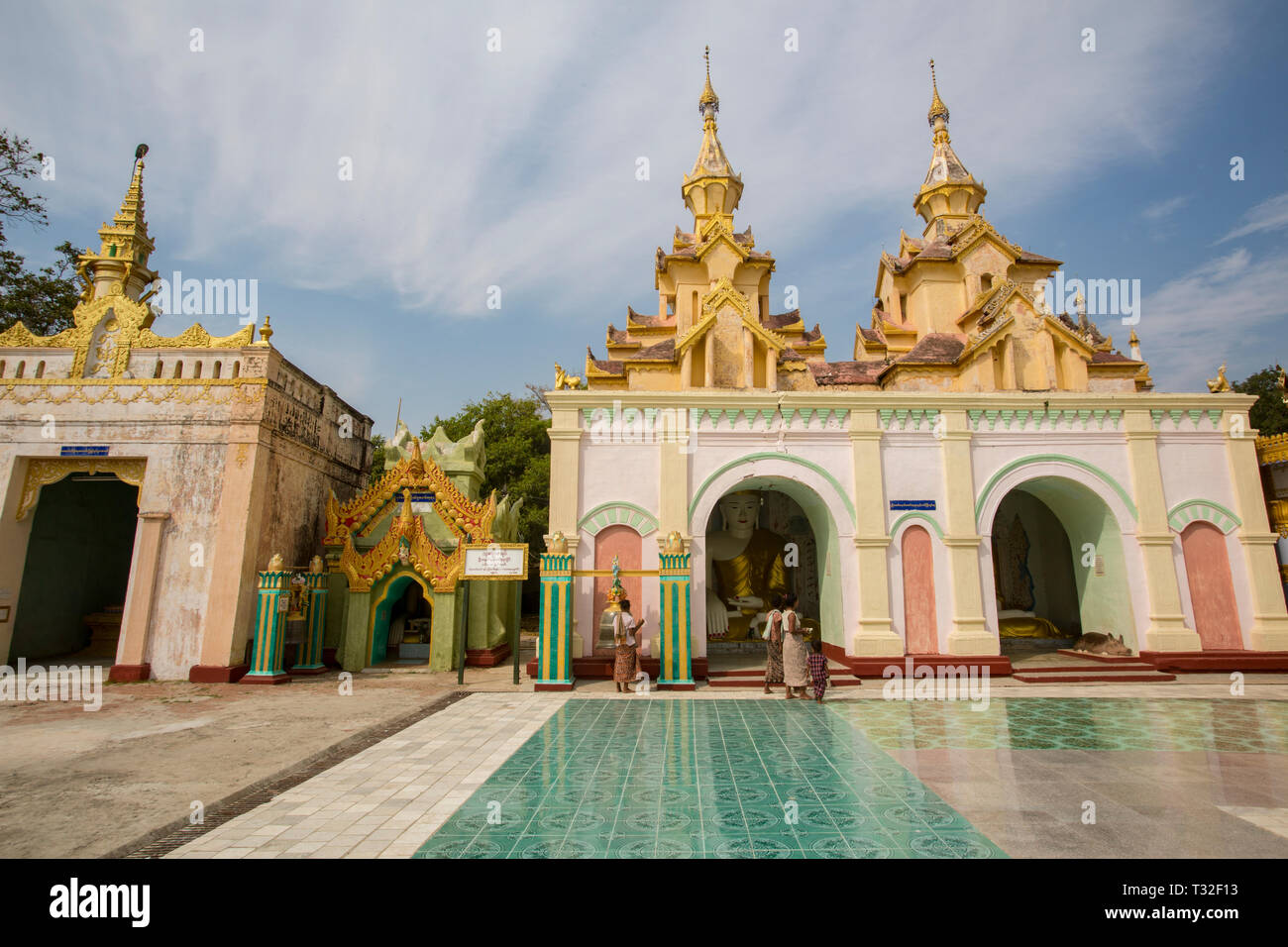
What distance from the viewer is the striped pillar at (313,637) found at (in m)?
14.3

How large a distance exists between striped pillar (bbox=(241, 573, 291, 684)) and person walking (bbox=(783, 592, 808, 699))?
10.2 m

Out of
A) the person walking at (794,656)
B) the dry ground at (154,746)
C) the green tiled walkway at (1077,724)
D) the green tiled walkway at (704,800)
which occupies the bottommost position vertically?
the dry ground at (154,746)

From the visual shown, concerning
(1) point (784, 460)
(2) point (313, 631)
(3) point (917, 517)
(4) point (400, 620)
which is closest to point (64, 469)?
(2) point (313, 631)

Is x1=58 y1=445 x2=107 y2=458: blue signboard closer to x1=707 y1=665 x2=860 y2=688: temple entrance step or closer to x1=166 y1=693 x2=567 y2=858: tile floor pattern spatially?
x1=166 y1=693 x2=567 y2=858: tile floor pattern

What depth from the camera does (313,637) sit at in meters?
14.4

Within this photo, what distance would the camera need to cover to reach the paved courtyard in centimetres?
477

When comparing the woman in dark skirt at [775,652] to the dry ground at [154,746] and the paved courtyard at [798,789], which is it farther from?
the dry ground at [154,746]

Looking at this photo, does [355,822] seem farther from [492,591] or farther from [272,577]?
[492,591]

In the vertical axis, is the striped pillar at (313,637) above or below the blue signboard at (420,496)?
below

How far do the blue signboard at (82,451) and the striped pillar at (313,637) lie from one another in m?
5.00

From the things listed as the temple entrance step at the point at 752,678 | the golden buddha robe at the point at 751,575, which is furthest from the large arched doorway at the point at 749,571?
the temple entrance step at the point at 752,678

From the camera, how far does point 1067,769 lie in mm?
6656
